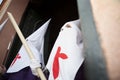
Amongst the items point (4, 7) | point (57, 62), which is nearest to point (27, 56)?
point (57, 62)

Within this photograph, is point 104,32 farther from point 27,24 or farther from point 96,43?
point 27,24

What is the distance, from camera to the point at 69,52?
0.60 metres

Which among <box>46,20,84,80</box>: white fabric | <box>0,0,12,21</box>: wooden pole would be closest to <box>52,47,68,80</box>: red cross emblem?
Result: <box>46,20,84,80</box>: white fabric

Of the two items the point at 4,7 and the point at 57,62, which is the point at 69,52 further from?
the point at 4,7

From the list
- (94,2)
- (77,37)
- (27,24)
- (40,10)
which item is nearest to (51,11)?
(40,10)

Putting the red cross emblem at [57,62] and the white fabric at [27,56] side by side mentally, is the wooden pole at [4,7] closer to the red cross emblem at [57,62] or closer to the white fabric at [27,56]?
the white fabric at [27,56]

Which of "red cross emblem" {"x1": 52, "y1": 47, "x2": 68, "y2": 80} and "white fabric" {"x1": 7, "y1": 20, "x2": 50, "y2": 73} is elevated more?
"red cross emblem" {"x1": 52, "y1": 47, "x2": 68, "y2": 80}

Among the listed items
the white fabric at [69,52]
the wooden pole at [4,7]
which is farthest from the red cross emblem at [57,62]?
the wooden pole at [4,7]

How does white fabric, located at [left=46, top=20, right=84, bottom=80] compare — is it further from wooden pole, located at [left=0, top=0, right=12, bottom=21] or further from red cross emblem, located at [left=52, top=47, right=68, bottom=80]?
wooden pole, located at [left=0, top=0, right=12, bottom=21]

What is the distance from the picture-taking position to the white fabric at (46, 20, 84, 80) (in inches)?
22.7

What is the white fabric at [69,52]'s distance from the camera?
1.89 feet

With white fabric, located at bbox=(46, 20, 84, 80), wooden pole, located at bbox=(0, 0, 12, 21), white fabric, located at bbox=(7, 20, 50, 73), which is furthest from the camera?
wooden pole, located at bbox=(0, 0, 12, 21)

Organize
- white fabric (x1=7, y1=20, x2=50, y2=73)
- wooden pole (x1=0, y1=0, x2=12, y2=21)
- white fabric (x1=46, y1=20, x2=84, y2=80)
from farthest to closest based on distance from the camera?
wooden pole (x1=0, y1=0, x2=12, y2=21), white fabric (x1=7, y1=20, x2=50, y2=73), white fabric (x1=46, y1=20, x2=84, y2=80)

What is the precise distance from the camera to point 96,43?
0.45m
